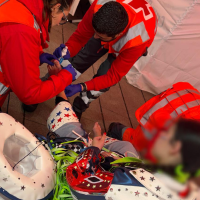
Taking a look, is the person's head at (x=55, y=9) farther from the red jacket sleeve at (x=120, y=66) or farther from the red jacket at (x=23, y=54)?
the red jacket sleeve at (x=120, y=66)

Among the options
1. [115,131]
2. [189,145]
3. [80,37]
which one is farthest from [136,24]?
→ [189,145]

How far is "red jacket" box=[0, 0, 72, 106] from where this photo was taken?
0.72 meters

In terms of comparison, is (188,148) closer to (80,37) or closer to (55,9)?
(55,9)

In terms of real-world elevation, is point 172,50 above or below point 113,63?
below

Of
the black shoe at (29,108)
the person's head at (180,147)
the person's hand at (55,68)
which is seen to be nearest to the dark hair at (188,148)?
the person's head at (180,147)

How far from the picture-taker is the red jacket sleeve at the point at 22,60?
0.72m

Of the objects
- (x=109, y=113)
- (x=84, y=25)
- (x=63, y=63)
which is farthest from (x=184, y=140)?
(x=109, y=113)

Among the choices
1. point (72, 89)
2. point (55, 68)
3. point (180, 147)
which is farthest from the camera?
point (72, 89)

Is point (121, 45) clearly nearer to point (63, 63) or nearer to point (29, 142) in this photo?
point (63, 63)

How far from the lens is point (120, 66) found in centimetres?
130

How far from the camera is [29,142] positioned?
0.83 metres

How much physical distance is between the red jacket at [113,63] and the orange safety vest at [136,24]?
4 cm

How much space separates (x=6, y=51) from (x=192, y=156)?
0.69 m

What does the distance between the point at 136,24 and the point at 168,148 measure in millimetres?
991
